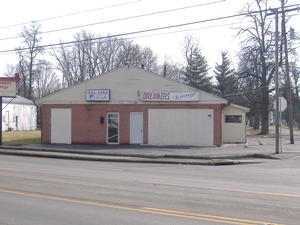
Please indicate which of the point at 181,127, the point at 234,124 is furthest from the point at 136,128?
Answer: the point at 234,124

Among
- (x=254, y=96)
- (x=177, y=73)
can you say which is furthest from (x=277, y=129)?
(x=177, y=73)

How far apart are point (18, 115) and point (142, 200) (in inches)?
2042

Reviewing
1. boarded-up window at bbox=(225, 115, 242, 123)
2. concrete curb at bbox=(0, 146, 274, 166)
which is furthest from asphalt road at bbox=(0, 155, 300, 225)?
boarded-up window at bbox=(225, 115, 242, 123)

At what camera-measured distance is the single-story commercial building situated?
109 ft

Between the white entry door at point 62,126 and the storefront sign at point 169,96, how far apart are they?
18.8 ft

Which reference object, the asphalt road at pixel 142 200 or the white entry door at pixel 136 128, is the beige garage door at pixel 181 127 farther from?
the asphalt road at pixel 142 200

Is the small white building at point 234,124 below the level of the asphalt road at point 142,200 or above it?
above

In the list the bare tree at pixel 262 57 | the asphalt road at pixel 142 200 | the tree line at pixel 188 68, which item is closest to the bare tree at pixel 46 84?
the tree line at pixel 188 68

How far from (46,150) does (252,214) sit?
2215cm

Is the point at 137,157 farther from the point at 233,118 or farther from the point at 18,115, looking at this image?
the point at 18,115

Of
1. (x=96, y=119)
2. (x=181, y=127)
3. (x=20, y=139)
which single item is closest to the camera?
(x=181, y=127)

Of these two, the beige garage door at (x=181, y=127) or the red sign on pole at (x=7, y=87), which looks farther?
the red sign on pole at (x=7, y=87)

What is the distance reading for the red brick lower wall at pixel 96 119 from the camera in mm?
33719

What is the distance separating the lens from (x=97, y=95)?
34.6m
